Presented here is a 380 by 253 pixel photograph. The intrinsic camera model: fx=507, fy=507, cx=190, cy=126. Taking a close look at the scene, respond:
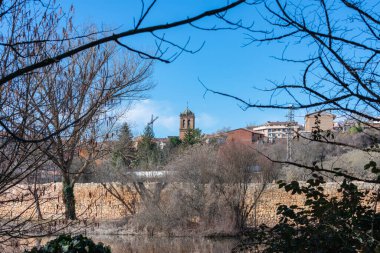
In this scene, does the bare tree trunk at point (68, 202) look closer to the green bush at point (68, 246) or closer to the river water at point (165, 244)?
the green bush at point (68, 246)

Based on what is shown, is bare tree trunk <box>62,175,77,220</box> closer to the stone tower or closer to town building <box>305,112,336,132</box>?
town building <box>305,112,336,132</box>

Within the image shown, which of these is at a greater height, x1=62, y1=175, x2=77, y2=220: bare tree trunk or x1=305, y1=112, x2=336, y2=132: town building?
x1=305, y1=112, x2=336, y2=132: town building

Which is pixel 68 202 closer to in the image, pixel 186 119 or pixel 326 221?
pixel 326 221

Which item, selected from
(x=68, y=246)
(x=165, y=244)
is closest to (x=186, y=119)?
(x=165, y=244)

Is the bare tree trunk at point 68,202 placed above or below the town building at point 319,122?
below

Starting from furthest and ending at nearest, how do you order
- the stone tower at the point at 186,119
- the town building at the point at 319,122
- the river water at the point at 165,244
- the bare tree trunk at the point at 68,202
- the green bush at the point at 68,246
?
the stone tower at the point at 186,119 → the river water at the point at 165,244 → the bare tree trunk at the point at 68,202 → the green bush at the point at 68,246 → the town building at the point at 319,122

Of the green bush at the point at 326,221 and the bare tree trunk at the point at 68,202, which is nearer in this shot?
the green bush at the point at 326,221

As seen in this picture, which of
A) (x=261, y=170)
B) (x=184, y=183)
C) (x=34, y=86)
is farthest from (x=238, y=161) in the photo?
(x=34, y=86)

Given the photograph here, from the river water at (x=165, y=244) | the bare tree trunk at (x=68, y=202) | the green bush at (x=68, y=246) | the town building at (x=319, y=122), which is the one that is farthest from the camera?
the river water at (x=165, y=244)

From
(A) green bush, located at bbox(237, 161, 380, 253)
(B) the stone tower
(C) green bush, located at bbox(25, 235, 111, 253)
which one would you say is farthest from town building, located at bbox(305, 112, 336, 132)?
(B) the stone tower

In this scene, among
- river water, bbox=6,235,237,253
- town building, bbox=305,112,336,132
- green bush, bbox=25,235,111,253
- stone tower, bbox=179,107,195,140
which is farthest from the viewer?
stone tower, bbox=179,107,195,140

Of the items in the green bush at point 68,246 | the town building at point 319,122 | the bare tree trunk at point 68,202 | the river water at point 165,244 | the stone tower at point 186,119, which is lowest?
the river water at point 165,244

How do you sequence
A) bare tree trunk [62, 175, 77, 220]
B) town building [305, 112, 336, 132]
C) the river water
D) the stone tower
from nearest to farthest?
1. town building [305, 112, 336, 132]
2. bare tree trunk [62, 175, 77, 220]
3. the river water
4. the stone tower

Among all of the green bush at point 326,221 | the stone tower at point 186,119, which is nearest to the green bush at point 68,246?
the green bush at point 326,221
